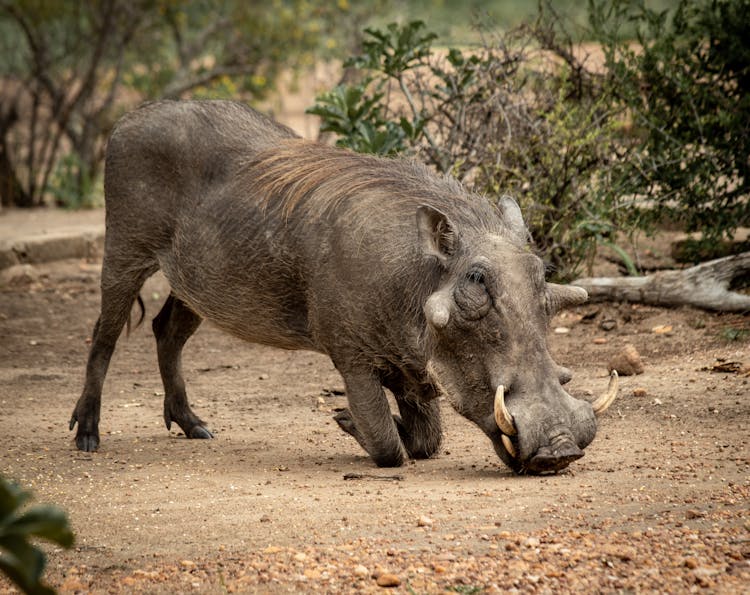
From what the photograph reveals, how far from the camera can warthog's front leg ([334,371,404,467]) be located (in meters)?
4.23

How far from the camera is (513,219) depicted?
4262 mm

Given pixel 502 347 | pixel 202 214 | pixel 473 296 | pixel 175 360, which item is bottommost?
pixel 175 360

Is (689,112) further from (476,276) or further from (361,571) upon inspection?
(361,571)

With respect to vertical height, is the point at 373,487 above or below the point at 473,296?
below

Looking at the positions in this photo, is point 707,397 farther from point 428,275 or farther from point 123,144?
point 123,144

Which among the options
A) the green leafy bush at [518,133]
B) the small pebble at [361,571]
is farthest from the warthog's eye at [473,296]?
the green leafy bush at [518,133]

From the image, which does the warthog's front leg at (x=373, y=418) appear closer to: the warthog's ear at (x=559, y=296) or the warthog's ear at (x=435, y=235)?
the warthog's ear at (x=435, y=235)

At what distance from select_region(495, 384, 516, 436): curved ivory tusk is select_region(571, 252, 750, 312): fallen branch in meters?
3.00

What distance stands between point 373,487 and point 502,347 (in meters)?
0.65

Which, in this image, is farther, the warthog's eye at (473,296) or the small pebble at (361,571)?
the warthog's eye at (473,296)

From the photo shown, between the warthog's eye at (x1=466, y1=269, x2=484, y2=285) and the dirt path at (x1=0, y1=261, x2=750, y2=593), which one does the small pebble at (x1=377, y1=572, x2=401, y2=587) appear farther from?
the warthog's eye at (x1=466, y1=269, x2=484, y2=285)

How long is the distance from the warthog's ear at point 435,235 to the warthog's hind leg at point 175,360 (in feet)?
5.26

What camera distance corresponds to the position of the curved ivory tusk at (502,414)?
3.63m

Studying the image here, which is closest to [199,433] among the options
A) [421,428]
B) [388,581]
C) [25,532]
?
[421,428]
